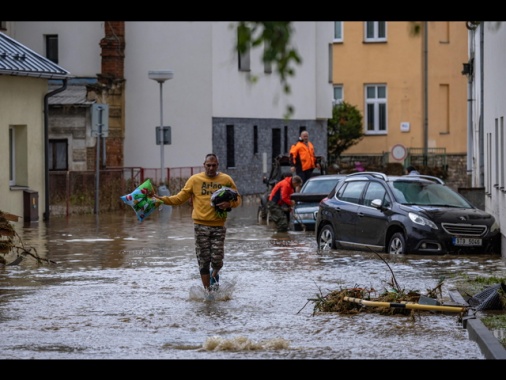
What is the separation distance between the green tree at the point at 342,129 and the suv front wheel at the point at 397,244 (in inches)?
1484

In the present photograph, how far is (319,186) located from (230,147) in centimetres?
1924

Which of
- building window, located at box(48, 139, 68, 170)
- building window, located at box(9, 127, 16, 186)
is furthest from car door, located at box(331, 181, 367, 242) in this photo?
building window, located at box(48, 139, 68, 170)

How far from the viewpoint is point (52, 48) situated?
49.3m

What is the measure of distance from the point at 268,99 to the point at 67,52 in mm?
9294

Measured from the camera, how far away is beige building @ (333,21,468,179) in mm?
62781

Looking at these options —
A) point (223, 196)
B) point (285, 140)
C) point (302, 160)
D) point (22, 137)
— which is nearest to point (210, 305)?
point (223, 196)

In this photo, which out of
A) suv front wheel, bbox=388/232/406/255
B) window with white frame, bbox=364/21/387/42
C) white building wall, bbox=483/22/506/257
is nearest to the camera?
suv front wheel, bbox=388/232/406/255

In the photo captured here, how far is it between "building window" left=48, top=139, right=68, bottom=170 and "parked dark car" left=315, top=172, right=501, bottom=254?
21.7m

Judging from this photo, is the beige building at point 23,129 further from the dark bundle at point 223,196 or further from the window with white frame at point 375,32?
the window with white frame at point 375,32

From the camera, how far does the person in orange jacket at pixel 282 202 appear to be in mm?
31266

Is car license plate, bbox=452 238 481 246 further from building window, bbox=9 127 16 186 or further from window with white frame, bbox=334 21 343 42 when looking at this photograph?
window with white frame, bbox=334 21 343 42

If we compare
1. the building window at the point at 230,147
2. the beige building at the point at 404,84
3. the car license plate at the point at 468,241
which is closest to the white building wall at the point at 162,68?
the building window at the point at 230,147
